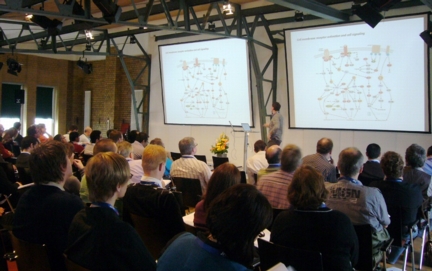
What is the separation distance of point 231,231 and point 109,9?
241 inches

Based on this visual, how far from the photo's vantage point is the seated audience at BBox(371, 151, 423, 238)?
379 cm

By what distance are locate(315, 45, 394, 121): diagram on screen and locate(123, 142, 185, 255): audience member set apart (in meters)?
5.93

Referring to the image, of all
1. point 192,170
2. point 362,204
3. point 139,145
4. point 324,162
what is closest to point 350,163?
point 362,204

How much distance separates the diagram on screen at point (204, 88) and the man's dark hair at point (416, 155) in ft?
21.0

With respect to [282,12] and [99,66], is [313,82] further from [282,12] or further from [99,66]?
[99,66]

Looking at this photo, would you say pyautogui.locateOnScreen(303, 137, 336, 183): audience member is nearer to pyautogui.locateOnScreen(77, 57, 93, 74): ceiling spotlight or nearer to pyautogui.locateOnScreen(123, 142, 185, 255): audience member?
pyautogui.locateOnScreen(123, 142, 185, 255): audience member

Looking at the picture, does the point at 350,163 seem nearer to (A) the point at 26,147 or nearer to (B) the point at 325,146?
(B) the point at 325,146

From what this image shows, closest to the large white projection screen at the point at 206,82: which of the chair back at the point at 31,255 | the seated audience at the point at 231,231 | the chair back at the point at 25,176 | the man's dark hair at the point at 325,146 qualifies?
the man's dark hair at the point at 325,146

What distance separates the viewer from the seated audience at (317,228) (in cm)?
239

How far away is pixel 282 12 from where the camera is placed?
975 centimetres

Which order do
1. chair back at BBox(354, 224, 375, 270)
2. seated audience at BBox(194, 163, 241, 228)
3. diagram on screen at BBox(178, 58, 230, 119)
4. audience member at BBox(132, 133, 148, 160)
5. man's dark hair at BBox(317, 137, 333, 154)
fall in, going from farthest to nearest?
diagram on screen at BBox(178, 58, 230, 119) → audience member at BBox(132, 133, 148, 160) → man's dark hair at BBox(317, 137, 333, 154) → chair back at BBox(354, 224, 375, 270) → seated audience at BBox(194, 163, 241, 228)

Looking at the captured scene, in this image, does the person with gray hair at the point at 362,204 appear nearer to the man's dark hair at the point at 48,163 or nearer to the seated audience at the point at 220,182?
the seated audience at the point at 220,182

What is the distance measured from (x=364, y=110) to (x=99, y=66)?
34.0 feet

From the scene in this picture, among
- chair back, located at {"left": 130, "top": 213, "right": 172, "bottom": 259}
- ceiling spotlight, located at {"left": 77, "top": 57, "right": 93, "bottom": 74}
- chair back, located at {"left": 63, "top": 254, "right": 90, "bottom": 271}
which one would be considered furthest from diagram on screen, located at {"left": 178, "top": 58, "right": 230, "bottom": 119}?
chair back, located at {"left": 63, "top": 254, "right": 90, "bottom": 271}
